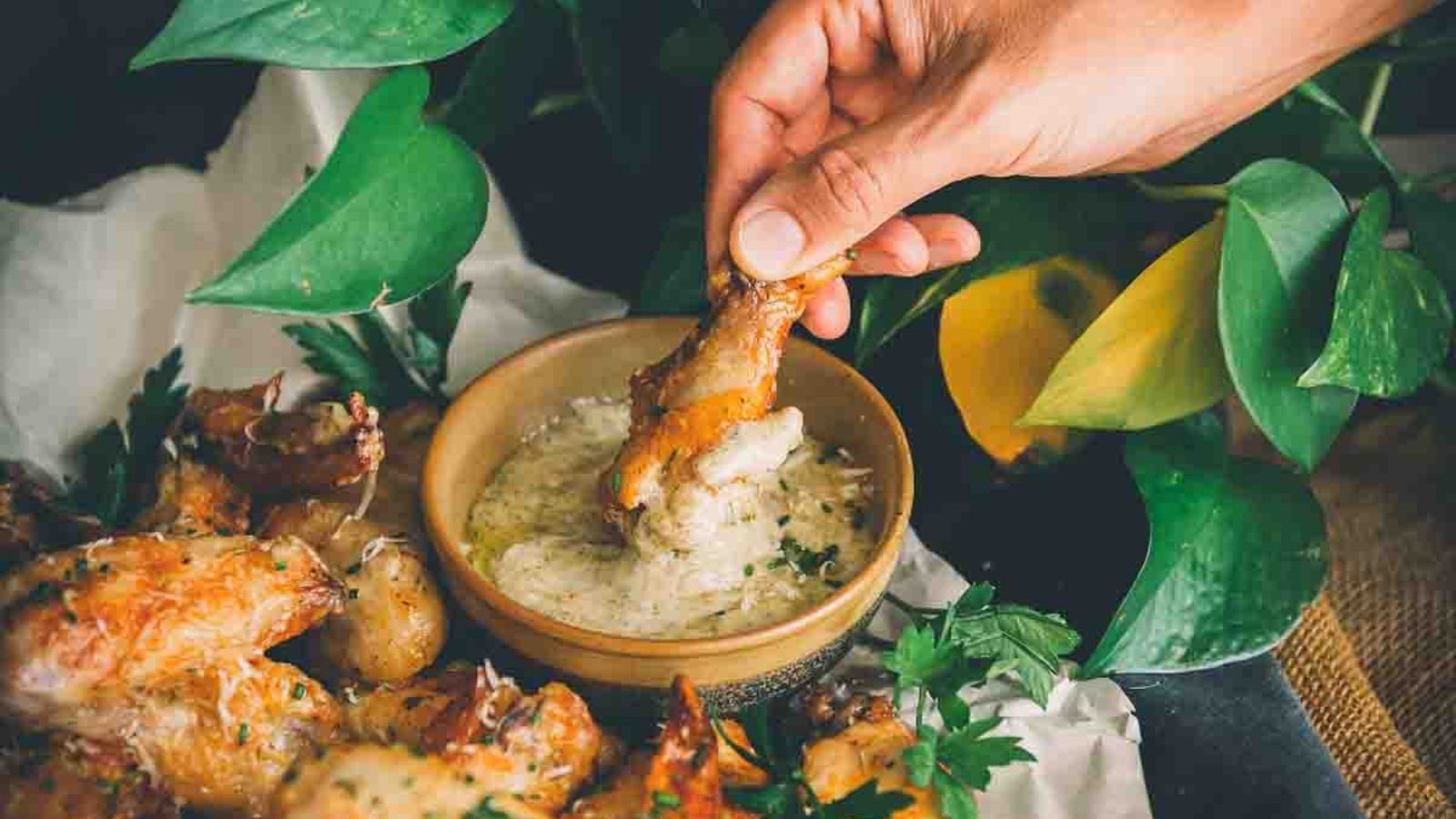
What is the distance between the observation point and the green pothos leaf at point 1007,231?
1441mm

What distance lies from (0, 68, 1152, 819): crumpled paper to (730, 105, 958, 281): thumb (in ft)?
1.24

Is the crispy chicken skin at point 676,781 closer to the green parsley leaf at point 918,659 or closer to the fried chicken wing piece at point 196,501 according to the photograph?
the green parsley leaf at point 918,659

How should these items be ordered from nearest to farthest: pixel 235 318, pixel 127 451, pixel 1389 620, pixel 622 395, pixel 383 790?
pixel 383 790, pixel 127 451, pixel 622 395, pixel 235 318, pixel 1389 620

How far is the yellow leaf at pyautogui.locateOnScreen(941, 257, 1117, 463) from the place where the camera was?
4.73 feet

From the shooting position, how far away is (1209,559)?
135cm

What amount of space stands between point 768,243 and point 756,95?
28cm

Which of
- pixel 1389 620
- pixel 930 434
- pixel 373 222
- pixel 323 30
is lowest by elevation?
pixel 1389 620

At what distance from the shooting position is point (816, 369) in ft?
4.37

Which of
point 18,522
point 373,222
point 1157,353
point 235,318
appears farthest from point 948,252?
point 18,522

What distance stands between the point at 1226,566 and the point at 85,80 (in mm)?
1472

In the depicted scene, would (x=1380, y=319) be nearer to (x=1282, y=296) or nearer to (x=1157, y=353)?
(x=1282, y=296)

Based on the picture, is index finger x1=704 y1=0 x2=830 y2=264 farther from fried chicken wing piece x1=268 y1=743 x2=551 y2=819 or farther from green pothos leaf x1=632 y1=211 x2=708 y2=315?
fried chicken wing piece x1=268 y1=743 x2=551 y2=819

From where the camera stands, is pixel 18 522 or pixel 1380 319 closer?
pixel 18 522

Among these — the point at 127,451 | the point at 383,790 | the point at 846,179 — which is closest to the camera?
the point at 383,790
